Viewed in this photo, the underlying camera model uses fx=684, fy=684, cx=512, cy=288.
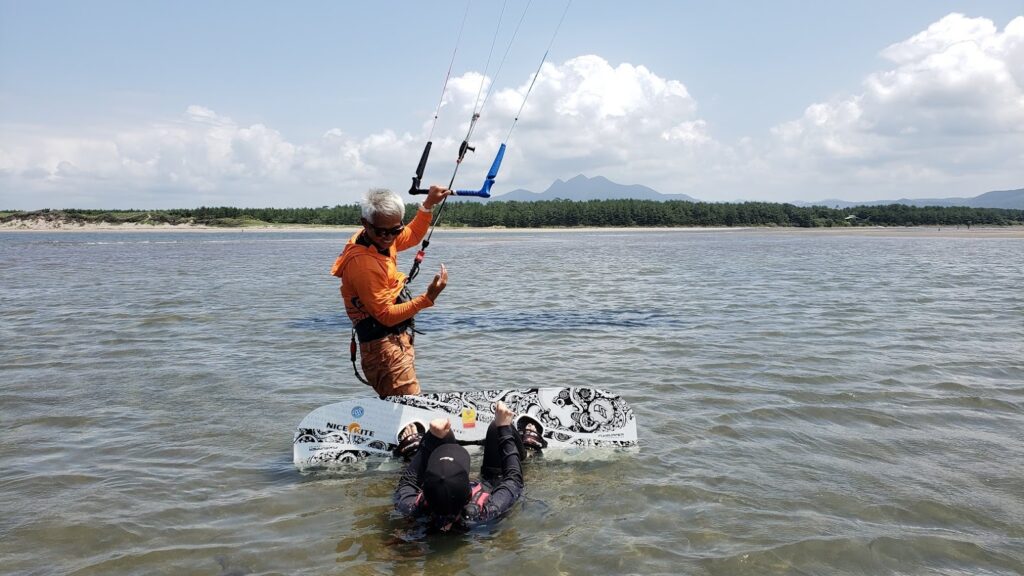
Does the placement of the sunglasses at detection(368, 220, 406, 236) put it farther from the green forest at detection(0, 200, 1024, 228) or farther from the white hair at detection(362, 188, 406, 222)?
the green forest at detection(0, 200, 1024, 228)

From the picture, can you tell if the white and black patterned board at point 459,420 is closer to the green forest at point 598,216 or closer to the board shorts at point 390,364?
the board shorts at point 390,364

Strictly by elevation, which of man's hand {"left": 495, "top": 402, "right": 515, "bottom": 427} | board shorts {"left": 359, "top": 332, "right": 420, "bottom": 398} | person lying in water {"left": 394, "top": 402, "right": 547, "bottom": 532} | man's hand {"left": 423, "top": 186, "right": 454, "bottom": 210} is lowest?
person lying in water {"left": 394, "top": 402, "right": 547, "bottom": 532}

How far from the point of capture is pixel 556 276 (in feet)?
104

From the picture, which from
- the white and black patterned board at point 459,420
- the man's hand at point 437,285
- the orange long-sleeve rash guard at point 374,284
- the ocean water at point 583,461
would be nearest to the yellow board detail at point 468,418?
the white and black patterned board at point 459,420

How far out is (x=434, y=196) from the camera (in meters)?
7.25

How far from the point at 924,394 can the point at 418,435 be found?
283 inches

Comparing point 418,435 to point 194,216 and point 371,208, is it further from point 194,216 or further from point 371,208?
point 194,216

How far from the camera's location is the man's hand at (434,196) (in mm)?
7211

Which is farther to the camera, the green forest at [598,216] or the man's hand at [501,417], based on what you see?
the green forest at [598,216]

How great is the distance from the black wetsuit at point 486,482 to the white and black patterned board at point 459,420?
0.80 meters

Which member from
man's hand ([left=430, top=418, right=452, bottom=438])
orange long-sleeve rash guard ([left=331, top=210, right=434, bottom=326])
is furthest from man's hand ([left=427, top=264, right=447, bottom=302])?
man's hand ([left=430, top=418, right=452, bottom=438])

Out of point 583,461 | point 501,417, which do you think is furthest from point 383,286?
point 583,461

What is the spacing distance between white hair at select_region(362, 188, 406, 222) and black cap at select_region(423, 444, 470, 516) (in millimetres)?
2290

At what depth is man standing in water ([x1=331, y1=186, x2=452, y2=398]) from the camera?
6.39 metres
